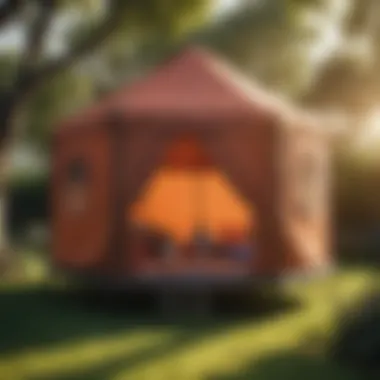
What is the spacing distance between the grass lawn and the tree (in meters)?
1.13

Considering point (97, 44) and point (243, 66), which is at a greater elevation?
point (97, 44)

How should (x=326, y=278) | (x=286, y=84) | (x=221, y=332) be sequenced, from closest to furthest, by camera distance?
(x=286, y=84), (x=221, y=332), (x=326, y=278)

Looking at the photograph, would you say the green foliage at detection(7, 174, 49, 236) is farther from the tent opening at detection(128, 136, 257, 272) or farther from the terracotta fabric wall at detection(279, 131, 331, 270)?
the terracotta fabric wall at detection(279, 131, 331, 270)

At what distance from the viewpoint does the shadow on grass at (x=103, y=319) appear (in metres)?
5.62

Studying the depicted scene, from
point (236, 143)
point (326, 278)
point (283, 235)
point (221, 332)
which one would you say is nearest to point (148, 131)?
point (236, 143)

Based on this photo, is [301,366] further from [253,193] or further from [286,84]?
[253,193]

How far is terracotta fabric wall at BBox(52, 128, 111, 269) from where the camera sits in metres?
7.41

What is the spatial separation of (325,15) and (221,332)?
218 centimetres

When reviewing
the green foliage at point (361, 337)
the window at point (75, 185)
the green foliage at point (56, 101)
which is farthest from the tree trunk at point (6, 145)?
the green foliage at point (361, 337)

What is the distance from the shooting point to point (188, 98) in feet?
24.0

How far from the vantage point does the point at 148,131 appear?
24.2 ft

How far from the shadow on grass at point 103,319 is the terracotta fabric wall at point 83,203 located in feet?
1.34

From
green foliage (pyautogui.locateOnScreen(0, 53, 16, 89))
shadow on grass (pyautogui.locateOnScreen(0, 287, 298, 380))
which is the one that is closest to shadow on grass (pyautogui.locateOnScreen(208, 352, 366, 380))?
shadow on grass (pyautogui.locateOnScreen(0, 287, 298, 380))

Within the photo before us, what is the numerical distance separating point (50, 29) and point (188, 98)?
1.18 meters
